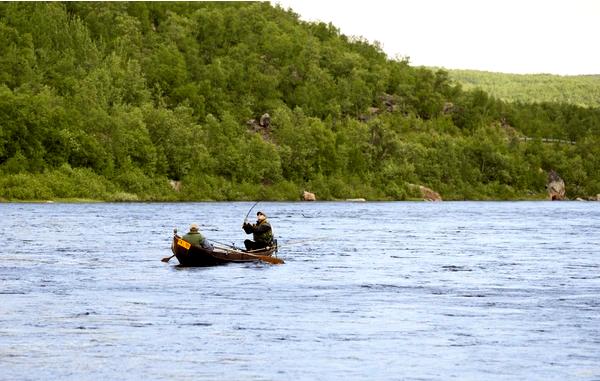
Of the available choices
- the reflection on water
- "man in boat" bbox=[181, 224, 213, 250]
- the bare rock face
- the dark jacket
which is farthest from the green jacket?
the bare rock face

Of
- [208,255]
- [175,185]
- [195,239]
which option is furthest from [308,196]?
[195,239]

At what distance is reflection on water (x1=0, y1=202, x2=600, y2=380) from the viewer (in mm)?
28906

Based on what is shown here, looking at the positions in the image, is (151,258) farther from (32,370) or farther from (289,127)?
(289,127)

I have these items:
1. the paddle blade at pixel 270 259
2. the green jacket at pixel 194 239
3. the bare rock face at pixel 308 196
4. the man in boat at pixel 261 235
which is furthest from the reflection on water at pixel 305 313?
the bare rock face at pixel 308 196

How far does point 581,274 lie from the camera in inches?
2090

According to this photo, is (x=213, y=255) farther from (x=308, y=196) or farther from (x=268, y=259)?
(x=308, y=196)

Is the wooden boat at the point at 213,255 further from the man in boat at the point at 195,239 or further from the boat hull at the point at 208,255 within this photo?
the man in boat at the point at 195,239

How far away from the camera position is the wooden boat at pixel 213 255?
52.2 metres

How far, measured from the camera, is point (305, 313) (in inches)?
1507

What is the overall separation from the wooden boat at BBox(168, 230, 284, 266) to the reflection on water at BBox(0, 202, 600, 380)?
1.64 feet

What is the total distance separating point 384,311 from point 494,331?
5.17 metres

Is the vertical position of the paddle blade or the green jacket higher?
the green jacket

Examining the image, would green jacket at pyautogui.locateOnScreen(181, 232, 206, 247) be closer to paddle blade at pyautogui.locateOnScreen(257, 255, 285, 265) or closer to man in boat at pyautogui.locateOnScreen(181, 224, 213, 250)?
man in boat at pyautogui.locateOnScreen(181, 224, 213, 250)

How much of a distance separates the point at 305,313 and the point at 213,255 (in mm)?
15765
